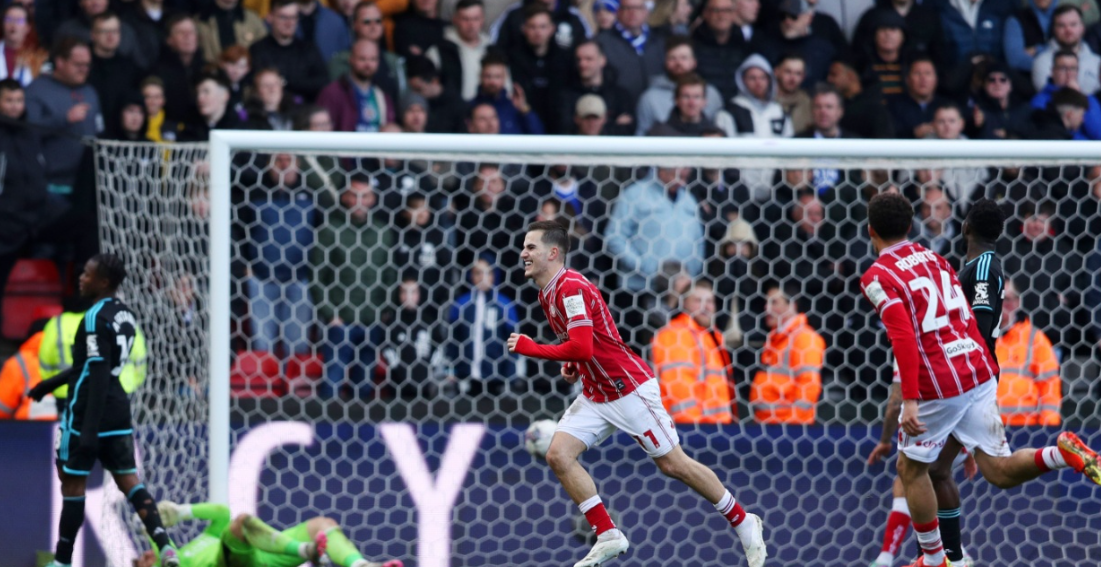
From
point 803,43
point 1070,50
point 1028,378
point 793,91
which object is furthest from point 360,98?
point 1070,50

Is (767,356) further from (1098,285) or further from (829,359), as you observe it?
(1098,285)

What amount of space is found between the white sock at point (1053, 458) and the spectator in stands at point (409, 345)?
318cm

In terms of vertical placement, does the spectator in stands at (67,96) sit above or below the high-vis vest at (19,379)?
above

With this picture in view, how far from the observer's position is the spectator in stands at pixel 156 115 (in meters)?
8.68

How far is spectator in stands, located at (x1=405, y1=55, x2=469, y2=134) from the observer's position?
9008 mm

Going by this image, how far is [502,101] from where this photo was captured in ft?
29.8

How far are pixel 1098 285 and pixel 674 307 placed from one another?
2.44m

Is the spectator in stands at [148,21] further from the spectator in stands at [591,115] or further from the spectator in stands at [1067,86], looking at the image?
the spectator in stands at [1067,86]

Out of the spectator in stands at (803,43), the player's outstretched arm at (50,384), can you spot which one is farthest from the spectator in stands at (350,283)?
the spectator in stands at (803,43)

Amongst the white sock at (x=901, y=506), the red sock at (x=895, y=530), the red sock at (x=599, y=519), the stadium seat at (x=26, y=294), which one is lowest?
the red sock at (x=895, y=530)

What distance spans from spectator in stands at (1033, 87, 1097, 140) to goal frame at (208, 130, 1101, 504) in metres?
2.27

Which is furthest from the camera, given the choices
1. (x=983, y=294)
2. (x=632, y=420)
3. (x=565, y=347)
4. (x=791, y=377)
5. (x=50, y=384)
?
(x=791, y=377)

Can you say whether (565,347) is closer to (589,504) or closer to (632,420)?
(632,420)

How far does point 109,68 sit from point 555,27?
113 inches
